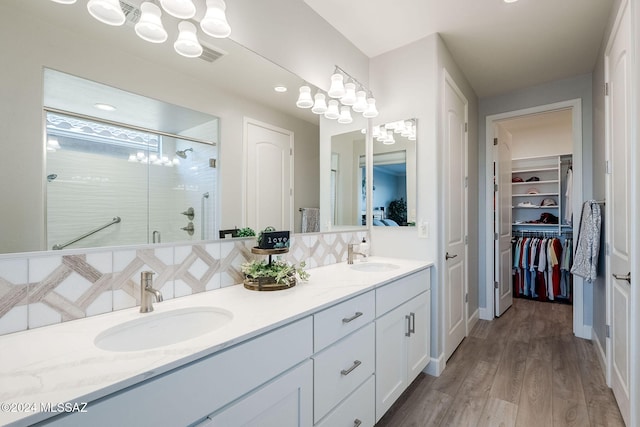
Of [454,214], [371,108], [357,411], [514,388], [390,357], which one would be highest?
[371,108]

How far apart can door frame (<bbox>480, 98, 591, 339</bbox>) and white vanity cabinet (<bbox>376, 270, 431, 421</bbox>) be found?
1660 mm

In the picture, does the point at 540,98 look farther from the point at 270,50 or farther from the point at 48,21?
the point at 48,21

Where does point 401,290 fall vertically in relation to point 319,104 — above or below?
below

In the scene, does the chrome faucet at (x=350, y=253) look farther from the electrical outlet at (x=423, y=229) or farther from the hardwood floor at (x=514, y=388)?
the hardwood floor at (x=514, y=388)

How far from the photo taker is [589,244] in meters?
2.26

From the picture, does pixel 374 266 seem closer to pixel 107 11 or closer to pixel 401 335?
pixel 401 335

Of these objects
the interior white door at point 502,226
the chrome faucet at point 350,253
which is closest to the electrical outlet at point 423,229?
the chrome faucet at point 350,253

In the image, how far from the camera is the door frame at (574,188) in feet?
9.53

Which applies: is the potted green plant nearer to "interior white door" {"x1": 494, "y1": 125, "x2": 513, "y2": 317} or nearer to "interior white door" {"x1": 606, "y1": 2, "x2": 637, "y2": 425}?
"interior white door" {"x1": 606, "y1": 2, "x2": 637, "y2": 425}

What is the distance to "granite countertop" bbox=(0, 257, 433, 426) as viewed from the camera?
59cm

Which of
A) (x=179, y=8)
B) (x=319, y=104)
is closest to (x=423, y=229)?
(x=319, y=104)

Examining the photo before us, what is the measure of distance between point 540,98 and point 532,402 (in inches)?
119

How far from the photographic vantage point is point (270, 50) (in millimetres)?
1716

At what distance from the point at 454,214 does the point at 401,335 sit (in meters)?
1.28
